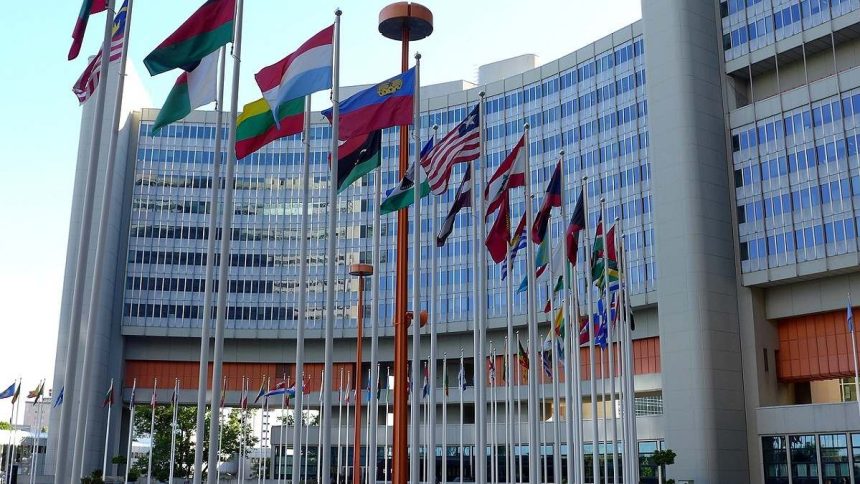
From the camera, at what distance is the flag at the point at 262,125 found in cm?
2084

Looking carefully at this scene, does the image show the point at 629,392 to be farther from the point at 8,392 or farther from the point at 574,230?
the point at 8,392

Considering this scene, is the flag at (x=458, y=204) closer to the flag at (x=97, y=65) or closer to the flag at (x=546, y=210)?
the flag at (x=546, y=210)

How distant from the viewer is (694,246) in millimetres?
65562

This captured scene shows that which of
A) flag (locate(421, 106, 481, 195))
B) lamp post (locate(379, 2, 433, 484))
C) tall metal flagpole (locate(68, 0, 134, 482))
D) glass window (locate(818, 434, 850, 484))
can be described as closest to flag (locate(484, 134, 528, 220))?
flag (locate(421, 106, 481, 195))

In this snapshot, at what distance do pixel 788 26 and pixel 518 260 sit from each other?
3024 centimetres

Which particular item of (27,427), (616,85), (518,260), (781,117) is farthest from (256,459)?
(781,117)

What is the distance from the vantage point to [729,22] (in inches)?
2731

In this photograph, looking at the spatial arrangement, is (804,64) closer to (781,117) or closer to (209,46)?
(781,117)

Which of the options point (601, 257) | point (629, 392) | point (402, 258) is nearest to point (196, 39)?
point (402, 258)

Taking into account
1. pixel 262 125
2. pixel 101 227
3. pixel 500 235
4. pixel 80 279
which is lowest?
pixel 80 279

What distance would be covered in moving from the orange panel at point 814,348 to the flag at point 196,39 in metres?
55.8

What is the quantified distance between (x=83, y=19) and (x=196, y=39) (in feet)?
7.72

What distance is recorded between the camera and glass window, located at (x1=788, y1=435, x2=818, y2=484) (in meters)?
61.1

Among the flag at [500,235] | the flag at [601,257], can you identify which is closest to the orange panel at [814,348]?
the flag at [601,257]
